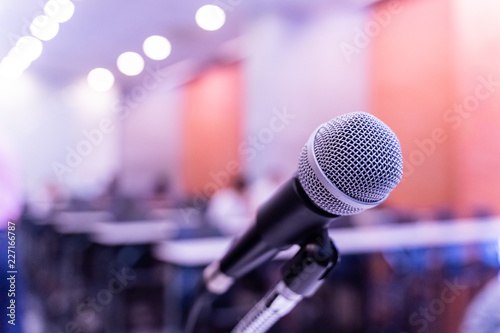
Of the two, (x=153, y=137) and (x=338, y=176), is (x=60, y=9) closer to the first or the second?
(x=338, y=176)

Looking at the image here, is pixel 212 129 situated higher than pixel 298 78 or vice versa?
pixel 298 78

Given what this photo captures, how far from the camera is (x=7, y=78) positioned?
671 millimetres

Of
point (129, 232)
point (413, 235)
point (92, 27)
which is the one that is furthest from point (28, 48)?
point (413, 235)

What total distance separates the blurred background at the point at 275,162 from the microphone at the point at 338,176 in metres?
0.38

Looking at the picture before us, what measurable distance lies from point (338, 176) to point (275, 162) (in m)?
4.44

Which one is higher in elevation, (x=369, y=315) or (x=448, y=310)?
(x=448, y=310)

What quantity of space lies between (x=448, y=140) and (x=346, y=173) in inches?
122

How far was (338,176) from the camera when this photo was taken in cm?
43

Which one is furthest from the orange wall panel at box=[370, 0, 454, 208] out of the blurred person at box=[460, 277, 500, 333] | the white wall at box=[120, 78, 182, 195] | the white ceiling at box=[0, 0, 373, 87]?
the white wall at box=[120, 78, 182, 195]

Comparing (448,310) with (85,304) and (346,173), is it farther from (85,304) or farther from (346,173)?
(346,173)

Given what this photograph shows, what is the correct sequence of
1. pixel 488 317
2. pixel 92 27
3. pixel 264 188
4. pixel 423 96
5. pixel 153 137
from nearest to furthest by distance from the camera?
pixel 488 317
pixel 92 27
pixel 423 96
pixel 264 188
pixel 153 137

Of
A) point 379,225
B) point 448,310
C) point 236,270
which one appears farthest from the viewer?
point 379,225

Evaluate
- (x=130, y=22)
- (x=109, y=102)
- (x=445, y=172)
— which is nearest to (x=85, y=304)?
(x=130, y=22)

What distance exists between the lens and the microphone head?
0.43m
